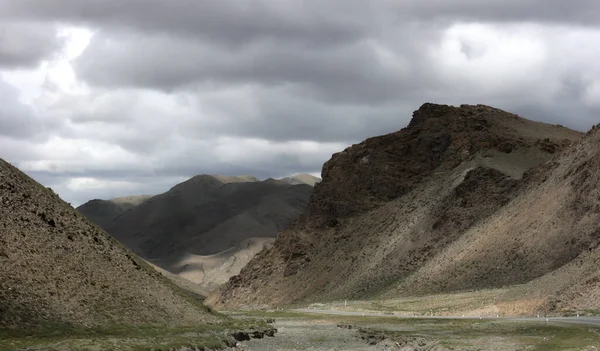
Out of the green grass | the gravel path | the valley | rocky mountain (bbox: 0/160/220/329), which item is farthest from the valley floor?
rocky mountain (bbox: 0/160/220/329)

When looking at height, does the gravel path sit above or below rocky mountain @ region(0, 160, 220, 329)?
below

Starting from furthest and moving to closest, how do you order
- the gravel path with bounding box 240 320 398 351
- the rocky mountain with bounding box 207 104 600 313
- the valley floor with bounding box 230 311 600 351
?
the rocky mountain with bounding box 207 104 600 313 → the gravel path with bounding box 240 320 398 351 → the valley floor with bounding box 230 311 600 351

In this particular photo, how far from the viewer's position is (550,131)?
197 metres

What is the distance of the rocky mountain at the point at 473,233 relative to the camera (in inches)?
4592

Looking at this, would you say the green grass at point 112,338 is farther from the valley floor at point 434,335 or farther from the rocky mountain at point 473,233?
the rocky mountain at point 473,233

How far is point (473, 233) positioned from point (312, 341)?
78.7 metres

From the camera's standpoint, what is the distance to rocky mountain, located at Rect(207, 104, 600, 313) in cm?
11662

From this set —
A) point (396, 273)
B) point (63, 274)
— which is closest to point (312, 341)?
point (63, 274)

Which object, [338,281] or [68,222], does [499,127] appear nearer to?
[338,281]

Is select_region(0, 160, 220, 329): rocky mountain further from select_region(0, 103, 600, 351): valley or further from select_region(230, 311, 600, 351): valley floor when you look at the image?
select_region(230, 311, 600, 351): valley floor

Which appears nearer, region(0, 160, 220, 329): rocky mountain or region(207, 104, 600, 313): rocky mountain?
region(0, 160, 220, 329): rocky mountain

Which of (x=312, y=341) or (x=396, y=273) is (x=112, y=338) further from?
(x=396, y=273)

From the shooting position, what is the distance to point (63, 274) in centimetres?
6319

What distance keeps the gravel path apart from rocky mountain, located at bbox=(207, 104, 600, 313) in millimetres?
22174
